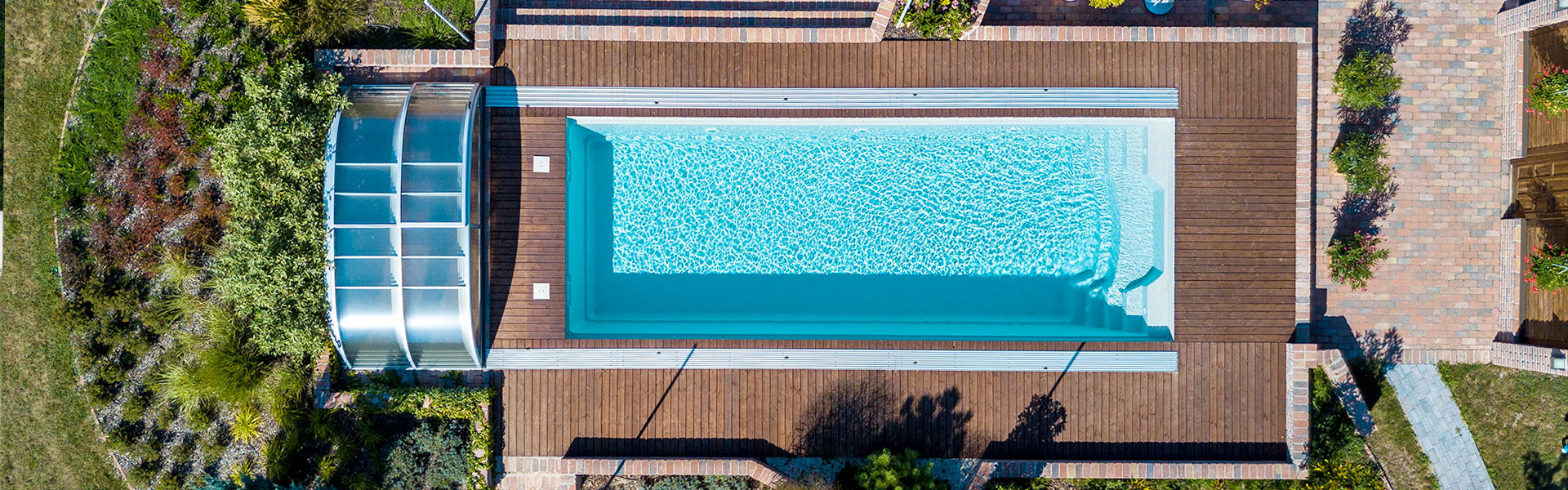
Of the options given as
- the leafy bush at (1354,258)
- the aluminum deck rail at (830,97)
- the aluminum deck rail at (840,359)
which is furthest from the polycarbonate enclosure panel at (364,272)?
the leafy bush at (1354,258)

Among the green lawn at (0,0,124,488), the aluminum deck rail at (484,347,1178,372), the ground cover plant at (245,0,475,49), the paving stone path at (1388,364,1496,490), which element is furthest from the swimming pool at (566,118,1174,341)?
the green lawn at (0,0,124,488)

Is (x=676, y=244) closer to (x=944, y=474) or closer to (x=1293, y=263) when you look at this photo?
(x=944, y=474)

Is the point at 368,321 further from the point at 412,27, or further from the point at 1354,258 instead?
the point at 1354,258

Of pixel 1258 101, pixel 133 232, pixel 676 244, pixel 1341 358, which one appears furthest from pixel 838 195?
pixel 133 232

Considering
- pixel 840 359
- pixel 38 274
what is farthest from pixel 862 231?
pixel 38 274

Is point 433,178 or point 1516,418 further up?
point 433,178

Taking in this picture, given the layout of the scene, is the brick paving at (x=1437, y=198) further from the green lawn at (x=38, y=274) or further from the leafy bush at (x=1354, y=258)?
the green lawn at (x=38, y=274)
